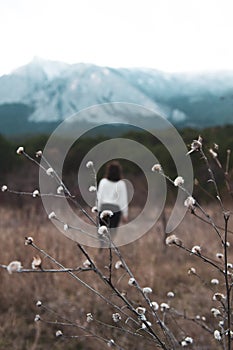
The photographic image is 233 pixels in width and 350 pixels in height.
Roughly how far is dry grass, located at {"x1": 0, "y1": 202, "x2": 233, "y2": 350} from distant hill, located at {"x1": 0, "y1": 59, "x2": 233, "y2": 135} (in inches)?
52.4

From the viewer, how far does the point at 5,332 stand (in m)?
3.72

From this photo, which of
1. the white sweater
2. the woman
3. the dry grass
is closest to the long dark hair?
the woman

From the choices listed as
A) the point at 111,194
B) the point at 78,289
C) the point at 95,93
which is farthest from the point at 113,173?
the point at 95,93

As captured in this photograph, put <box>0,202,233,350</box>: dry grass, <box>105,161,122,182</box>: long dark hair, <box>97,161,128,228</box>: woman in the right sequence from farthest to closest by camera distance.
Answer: <box>105,161,122,182</box>: long dark hair
<box>97,161,128,228</box>: woman
<box>0,202,233,350</box>: dry grass

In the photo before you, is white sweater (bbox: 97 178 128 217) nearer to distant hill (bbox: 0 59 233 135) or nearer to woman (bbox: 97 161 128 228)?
woman (bbox: 97 161 128 228)

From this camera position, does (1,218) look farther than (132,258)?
Yes

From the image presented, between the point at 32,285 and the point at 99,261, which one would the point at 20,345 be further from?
the point at 99,261

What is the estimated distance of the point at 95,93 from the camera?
14.1 meters

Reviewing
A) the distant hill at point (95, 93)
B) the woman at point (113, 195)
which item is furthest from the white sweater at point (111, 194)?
the distant hill at point (95, 93)

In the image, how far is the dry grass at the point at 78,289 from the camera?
11.9 feet

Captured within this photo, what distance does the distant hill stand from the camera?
7.95ft

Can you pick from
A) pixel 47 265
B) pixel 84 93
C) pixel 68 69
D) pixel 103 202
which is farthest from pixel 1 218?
pixel 84 93

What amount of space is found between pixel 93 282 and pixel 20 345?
102cm

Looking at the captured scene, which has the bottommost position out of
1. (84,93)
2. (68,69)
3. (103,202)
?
(103,202)
